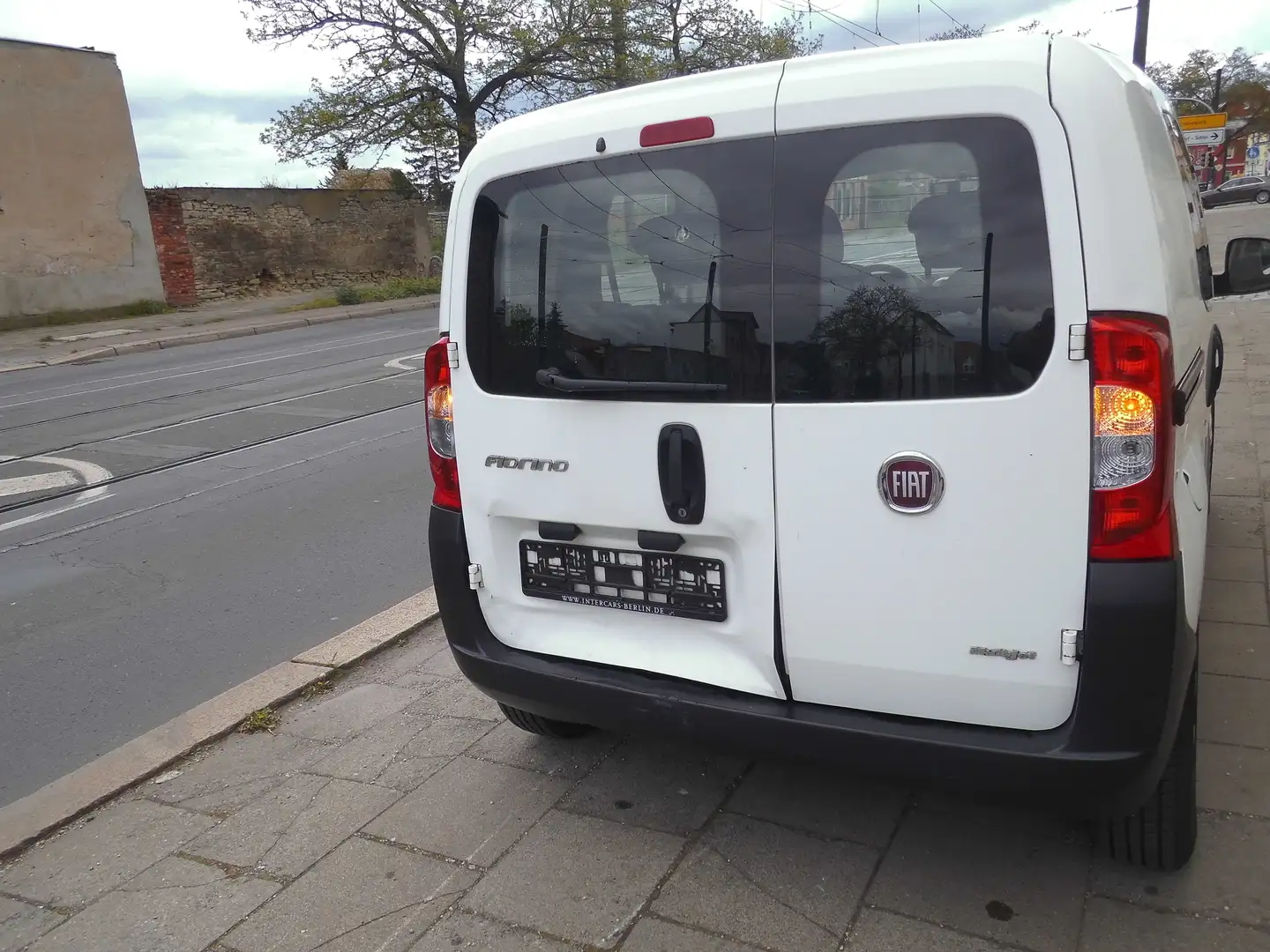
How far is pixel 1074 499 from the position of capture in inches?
86.6

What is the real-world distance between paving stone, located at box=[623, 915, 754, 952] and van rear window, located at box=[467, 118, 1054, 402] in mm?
1340

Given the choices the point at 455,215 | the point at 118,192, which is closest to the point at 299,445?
the point at 455,215

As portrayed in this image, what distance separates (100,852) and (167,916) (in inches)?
20.4

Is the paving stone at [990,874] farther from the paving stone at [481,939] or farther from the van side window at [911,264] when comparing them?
the van side window at [911,264]

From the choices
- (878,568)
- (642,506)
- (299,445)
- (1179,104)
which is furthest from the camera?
(1179,104)

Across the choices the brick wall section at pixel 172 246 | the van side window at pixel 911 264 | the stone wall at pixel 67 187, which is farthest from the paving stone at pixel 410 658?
the brick wall section at pixel 172 246

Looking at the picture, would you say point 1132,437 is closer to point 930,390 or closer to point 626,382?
A: point 930,390

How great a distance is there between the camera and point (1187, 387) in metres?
2.62

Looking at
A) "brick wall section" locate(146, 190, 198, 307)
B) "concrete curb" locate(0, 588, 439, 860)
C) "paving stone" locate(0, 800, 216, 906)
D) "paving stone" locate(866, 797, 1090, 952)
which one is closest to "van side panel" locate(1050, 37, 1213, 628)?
"paving stone" locate(866, 797, 1090, 952)

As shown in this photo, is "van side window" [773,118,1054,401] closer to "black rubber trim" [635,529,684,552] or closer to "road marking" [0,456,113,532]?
"black rubber trim" [635,529,684,552]

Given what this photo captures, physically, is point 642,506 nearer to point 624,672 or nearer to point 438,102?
point 624,672

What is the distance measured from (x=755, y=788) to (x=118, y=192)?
24534mm

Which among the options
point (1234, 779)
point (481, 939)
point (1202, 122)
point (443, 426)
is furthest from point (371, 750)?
point (1202, 122)

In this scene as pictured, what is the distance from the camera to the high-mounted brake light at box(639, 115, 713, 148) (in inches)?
99.7
